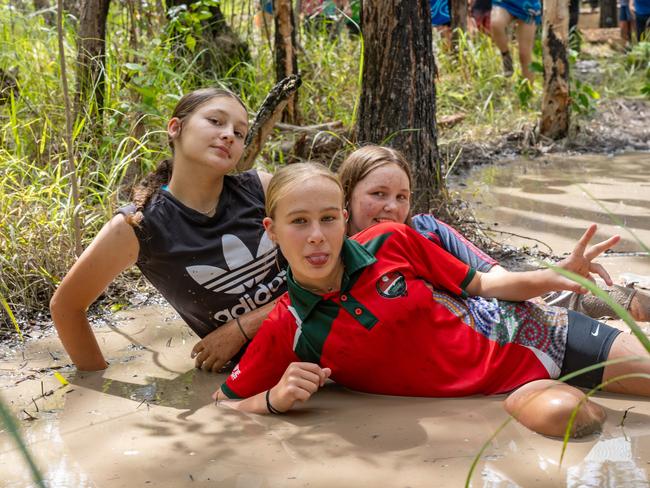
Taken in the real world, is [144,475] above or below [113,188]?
below

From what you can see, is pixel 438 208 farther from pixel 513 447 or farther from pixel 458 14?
pixel 458 14

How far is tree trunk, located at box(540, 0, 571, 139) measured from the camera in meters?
7.11

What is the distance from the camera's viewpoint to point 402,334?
2699mm

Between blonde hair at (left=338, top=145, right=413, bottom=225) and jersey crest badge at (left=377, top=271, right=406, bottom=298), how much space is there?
0.46 meters

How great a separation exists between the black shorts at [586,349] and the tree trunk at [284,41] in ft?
10.8

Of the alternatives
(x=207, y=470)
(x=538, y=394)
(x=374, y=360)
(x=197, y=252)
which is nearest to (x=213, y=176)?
(x=197, y=252)

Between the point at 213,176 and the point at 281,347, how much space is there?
720 millimetres

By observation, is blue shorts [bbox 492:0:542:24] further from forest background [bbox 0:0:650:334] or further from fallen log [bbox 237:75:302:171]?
fallen log [bbox 237:75:302:171]

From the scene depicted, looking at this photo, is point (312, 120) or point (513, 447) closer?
point (513, 447)

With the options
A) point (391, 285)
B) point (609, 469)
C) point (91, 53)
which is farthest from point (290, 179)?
point (91, 53)

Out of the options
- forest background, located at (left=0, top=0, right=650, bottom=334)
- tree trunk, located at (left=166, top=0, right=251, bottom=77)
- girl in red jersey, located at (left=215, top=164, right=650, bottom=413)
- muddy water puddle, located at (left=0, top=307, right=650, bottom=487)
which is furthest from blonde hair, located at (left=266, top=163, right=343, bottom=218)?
tree trunk, located at (left=166, top=0, right=251, bottom=77)

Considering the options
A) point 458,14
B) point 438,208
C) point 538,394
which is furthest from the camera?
point 458,14

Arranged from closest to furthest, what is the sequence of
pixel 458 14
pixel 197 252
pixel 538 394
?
pixel 538 394
pixel 197 252
pixel 458 14

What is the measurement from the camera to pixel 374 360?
2734 millimetres
